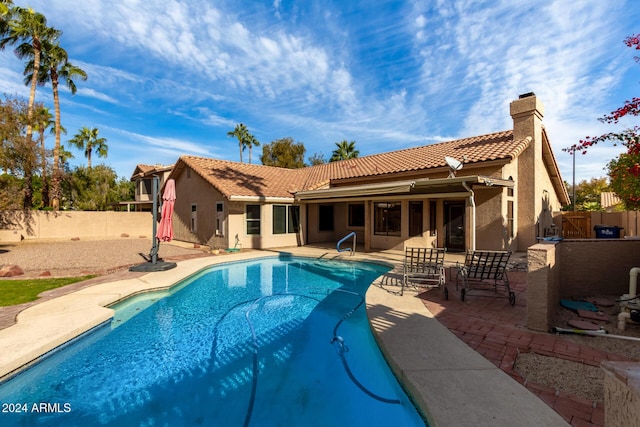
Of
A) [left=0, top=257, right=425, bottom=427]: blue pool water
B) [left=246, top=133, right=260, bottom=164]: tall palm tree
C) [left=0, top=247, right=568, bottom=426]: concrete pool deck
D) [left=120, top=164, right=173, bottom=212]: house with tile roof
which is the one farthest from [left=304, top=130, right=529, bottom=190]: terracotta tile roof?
[left=246, top=133, right=260, bottom=164]: tall palm tree

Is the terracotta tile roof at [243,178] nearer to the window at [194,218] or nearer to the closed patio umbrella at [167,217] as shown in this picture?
the window at [194,218]

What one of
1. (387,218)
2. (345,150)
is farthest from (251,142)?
(387,218)

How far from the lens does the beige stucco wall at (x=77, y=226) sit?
952 inches

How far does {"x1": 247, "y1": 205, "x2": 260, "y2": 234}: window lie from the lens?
19791 mm

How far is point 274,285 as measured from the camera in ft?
39.2

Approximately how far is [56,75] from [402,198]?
35.1 metres

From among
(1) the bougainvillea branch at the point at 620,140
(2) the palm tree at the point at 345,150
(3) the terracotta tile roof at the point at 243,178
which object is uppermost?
(2) the palm tree at the point at 345,150

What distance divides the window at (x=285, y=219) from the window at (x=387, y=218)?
581 cm

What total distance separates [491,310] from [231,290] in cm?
849

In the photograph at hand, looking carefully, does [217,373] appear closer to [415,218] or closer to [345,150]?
[415,218]

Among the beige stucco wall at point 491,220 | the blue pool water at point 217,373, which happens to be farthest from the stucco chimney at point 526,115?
the blue pool water at point 217,373

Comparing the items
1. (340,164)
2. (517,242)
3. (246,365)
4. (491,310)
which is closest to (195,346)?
(246,365)

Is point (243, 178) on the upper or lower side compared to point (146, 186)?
lower

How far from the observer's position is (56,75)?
94.7 ft
